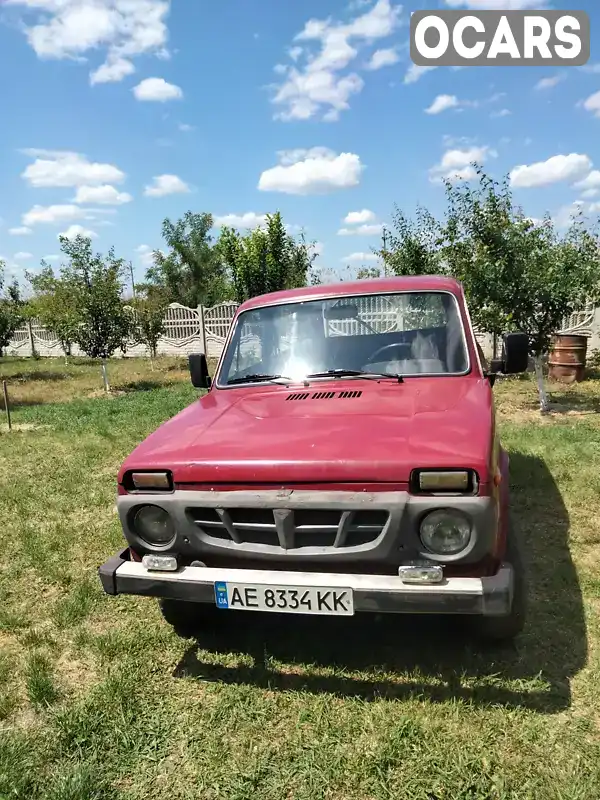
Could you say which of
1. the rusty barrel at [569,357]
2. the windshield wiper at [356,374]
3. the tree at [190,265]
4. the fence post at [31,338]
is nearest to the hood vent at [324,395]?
the windshield wiper at [356,374]

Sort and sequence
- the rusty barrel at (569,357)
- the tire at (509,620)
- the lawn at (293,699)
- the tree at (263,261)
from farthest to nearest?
1. the tree at (263,261)
2. the rusty barrel at (569,357)
3. the tire at (509,620)
4. the lawn at (293,699)

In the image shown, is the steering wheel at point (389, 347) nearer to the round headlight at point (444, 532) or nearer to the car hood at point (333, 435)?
the car hood at point (333, 435)

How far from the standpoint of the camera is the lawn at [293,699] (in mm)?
2238

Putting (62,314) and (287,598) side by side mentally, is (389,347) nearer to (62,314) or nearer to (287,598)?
(287,598)

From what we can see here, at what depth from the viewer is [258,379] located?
144 inches

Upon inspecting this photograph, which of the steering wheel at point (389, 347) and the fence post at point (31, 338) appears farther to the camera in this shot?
the fence post at point (31, 338)

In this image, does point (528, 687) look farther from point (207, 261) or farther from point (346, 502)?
point (207, 261)

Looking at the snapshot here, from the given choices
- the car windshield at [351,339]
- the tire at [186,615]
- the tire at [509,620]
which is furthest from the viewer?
the car windshield at [351,339]

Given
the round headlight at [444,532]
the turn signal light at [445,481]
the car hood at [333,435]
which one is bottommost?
the round headlight at [444,532]

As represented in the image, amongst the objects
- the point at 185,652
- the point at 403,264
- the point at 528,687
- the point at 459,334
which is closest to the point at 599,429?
the point at 459,334

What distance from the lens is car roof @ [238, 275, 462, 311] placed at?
379cm

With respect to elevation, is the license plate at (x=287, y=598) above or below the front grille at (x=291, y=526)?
below

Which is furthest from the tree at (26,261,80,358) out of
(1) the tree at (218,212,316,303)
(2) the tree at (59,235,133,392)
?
(1) the tree at (218,212,316,303)

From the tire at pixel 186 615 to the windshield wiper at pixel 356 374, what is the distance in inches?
57.8
